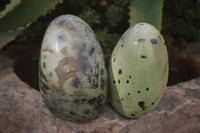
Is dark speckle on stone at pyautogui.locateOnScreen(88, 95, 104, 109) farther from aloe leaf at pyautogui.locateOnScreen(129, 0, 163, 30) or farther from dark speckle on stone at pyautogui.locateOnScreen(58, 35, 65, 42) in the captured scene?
aloe leaf at pyautogui.locateOnScreen(129, 0, 163, 30)

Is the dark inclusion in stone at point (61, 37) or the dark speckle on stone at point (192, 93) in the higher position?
the dark inclusion in stone at point (61, 37)

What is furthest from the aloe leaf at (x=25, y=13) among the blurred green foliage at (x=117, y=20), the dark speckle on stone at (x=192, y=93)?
the dark speckle on stone at (x=192, y=93)

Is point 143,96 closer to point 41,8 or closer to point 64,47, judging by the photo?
point 64,47

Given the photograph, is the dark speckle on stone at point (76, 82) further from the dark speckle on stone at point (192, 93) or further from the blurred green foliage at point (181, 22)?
the blurred green foliage at point (181, 22)

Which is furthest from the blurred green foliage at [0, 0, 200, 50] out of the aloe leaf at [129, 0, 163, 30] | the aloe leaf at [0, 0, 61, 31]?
the aloe leaf at [0, 0, 61, 31]

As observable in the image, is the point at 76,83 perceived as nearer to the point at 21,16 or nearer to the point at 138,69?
the point at 138,69

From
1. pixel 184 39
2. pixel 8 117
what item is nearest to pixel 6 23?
pixel 8 117
